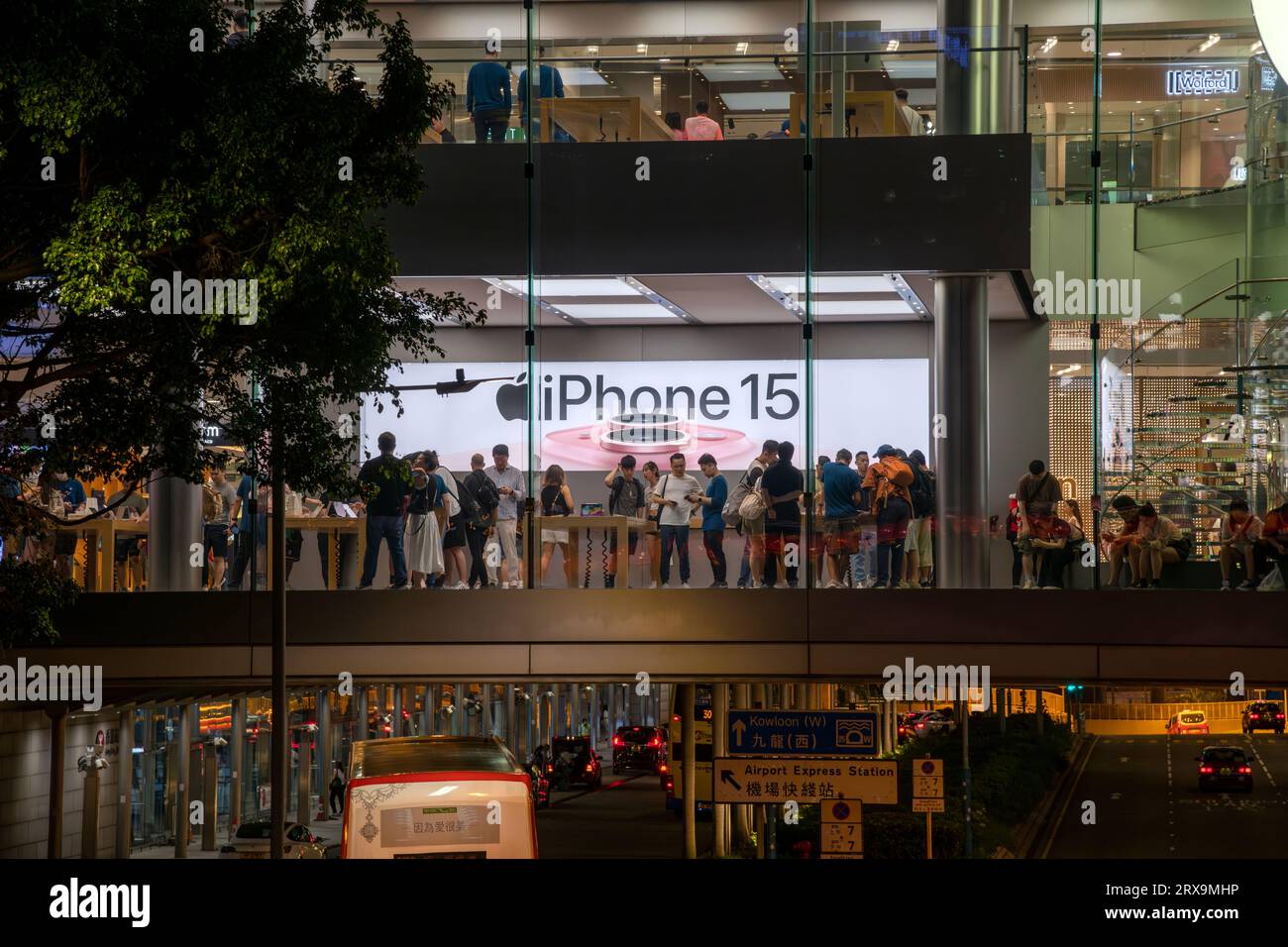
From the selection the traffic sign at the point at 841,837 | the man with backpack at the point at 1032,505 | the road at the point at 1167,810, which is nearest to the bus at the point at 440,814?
the traffic sign at the point at 841,837

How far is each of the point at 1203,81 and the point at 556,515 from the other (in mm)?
9407

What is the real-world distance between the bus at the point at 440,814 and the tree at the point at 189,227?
2.79 metres

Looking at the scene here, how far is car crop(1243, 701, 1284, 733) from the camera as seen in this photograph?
5881cm

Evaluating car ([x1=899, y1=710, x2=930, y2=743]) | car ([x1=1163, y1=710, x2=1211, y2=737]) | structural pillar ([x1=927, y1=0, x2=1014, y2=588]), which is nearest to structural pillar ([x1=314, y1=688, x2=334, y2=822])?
car ([x1=899, y1=710, x2=930, y2=743])

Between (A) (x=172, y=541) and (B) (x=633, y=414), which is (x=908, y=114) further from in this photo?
(A) (x=172, y=541)

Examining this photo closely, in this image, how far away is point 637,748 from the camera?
168ft

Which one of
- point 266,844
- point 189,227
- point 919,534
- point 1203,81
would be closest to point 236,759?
point 266,844

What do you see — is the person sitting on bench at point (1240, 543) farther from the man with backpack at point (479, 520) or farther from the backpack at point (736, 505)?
the man with backpack at point (479, 520)

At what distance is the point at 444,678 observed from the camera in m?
15.0

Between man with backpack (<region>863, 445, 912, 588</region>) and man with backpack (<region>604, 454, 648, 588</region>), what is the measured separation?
2.32m

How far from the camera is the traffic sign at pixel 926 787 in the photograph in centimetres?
1959

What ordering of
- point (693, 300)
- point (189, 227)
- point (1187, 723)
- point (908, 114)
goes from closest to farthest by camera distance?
point (189, 227) → point (908, 114) → point (693, 300) → point (1187, 723)
